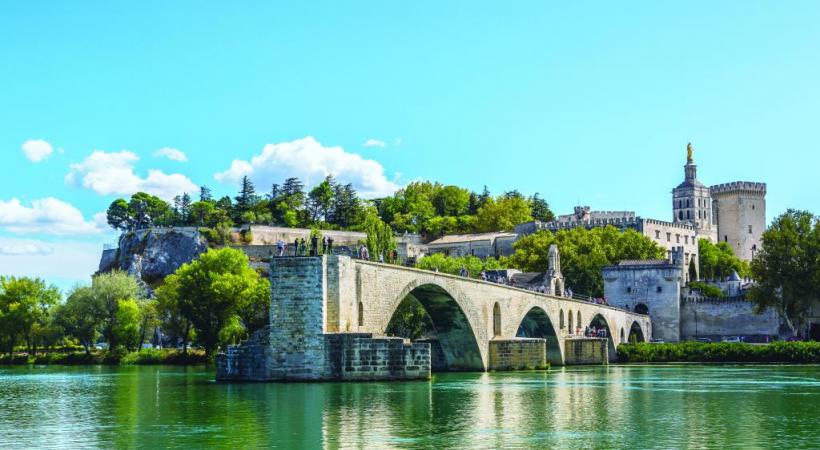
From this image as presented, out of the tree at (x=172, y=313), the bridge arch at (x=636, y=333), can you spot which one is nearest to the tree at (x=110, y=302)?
the tree at (x=172, y=313)

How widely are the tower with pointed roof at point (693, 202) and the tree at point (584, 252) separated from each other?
29.4 meters

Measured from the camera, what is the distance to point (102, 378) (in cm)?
5128

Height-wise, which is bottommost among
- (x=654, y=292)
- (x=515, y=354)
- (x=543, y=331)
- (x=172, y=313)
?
(x=515, y=354)

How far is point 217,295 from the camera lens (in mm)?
65438

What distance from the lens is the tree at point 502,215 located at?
129 meters

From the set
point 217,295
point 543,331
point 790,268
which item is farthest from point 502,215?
point 217,295

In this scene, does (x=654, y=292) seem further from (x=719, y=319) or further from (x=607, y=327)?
(x=607, y=327)

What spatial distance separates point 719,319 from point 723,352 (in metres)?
18.2

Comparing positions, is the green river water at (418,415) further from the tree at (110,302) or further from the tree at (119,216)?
A: the tree at (119,216)

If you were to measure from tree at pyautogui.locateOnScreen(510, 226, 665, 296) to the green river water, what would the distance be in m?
49.8

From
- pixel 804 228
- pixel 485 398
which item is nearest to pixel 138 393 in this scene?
pixel 485 398

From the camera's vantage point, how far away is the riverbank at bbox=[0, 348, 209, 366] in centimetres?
7288

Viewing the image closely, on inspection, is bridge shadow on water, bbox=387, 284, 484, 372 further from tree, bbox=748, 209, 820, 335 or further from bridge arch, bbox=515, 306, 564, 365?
tree, bbox=748, 209, 820, 335

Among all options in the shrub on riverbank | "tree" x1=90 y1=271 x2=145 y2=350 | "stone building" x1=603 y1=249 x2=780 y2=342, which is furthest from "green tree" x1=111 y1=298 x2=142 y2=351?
"stone building" x1=603 y1=249 x2=780 y2=342
